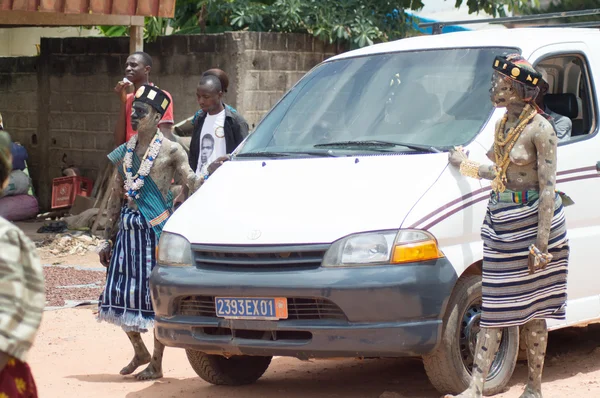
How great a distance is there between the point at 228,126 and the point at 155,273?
2.25 m

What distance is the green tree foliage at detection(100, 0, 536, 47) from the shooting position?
1360 cm

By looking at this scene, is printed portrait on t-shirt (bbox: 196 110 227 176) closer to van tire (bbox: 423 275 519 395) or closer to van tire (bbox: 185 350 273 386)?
van tire (bbox: 185 350 273 386)

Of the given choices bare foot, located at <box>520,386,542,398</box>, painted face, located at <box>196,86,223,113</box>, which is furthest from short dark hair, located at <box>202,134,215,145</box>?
bare foot, located at <box>520,386,542,398</box>

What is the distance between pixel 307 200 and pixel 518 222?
1.09m

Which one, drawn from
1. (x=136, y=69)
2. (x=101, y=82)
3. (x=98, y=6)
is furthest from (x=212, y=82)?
(x=101, y=82)

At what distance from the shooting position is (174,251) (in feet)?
20.1

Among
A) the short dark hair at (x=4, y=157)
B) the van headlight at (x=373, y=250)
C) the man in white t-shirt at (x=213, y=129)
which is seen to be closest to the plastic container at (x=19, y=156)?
the man in white t-shirt at (x=213, y=129)

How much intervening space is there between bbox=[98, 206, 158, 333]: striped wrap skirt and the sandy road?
0.40 meters

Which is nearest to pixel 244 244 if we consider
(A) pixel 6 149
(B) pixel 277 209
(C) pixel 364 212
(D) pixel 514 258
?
(B) pixel 277 209

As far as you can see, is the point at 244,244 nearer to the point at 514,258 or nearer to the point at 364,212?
the point at 364,212

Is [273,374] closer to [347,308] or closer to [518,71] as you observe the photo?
[347,308]

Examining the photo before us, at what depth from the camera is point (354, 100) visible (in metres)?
6.85

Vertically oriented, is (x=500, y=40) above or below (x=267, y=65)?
above

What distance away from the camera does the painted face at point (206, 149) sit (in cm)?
822
